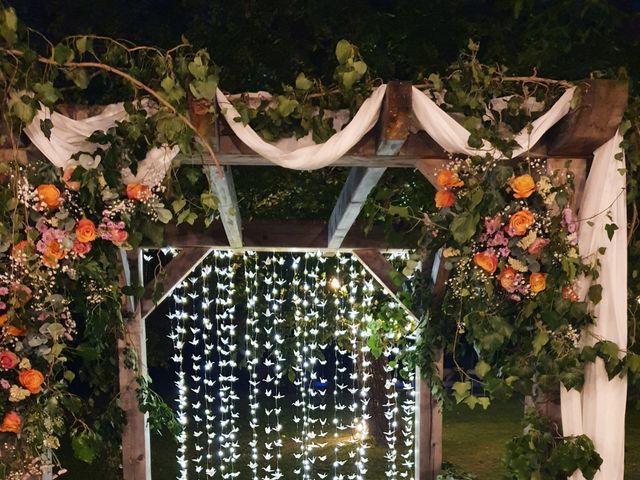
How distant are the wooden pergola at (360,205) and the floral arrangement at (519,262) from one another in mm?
126

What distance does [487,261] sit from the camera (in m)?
2.31

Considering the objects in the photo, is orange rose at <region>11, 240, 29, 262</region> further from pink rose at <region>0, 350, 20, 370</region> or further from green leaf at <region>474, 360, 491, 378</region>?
green leaf at <region>474, 360, 491, 378</region>

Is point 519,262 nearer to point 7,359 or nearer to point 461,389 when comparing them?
point 461,389

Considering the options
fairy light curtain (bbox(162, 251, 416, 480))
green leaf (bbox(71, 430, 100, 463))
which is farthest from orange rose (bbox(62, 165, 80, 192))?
fairy light curtain (bbox(162, 251, 416, 480))

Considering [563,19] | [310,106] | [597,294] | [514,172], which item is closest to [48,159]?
[310,106]

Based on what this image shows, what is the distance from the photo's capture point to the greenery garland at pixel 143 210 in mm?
2150

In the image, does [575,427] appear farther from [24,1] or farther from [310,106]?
[24,1]

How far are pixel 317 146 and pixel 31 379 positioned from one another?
4.07ft

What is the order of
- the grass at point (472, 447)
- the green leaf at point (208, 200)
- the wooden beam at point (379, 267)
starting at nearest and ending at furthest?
the green leaf at point (208, 200)
the wooden beam at point (379, 267)
the grass at point (472, 447)

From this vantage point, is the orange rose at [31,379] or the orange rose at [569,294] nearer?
the orange rose at [31,379]

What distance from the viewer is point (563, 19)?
4.00 m

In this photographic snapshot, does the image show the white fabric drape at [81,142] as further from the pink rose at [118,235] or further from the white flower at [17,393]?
the white flower at [17,393]

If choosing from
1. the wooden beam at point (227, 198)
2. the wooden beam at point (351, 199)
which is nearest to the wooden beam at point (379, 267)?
the wooden beam at point (351, 199)

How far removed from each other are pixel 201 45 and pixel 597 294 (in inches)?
128
